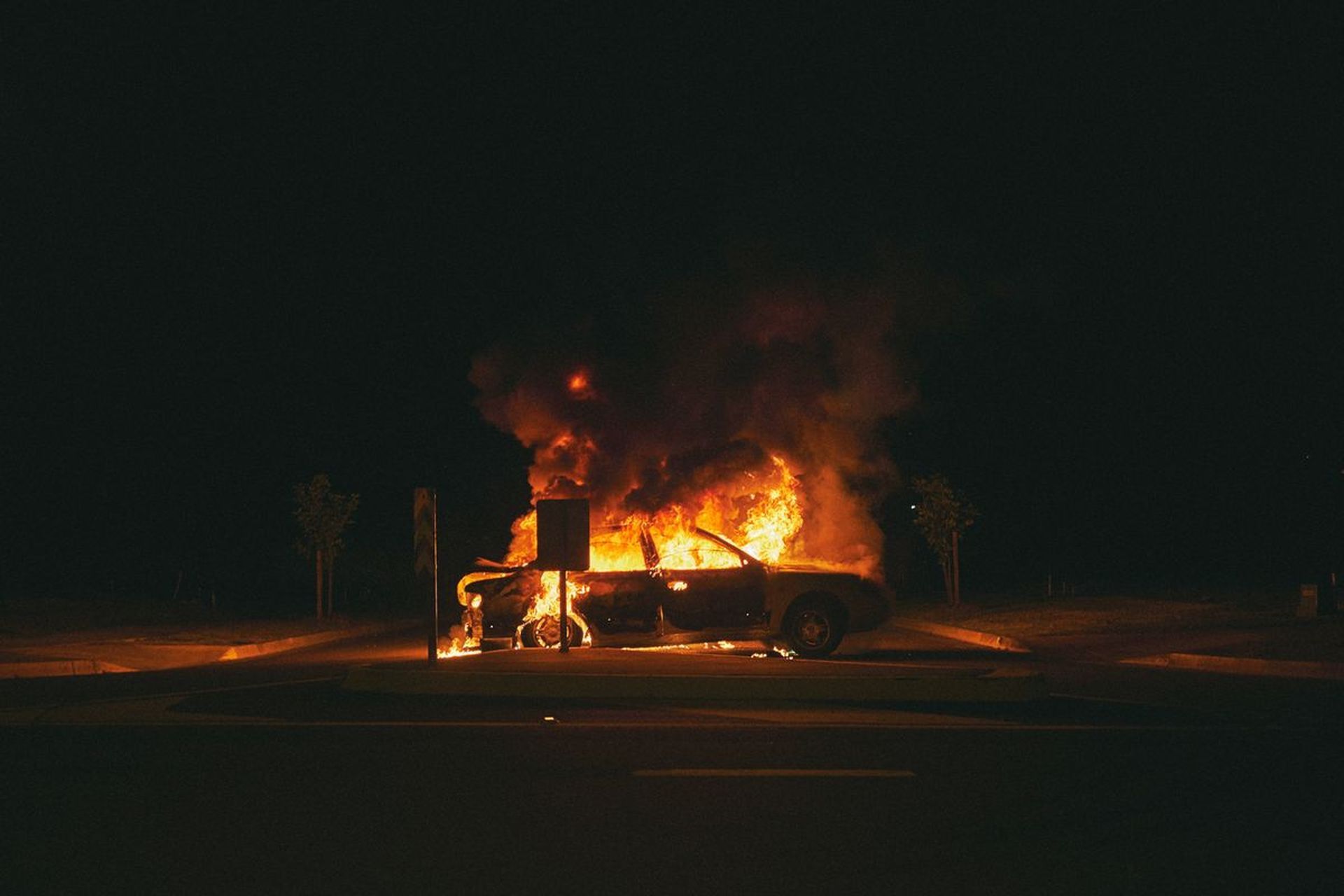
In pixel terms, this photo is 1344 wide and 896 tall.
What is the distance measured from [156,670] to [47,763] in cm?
917

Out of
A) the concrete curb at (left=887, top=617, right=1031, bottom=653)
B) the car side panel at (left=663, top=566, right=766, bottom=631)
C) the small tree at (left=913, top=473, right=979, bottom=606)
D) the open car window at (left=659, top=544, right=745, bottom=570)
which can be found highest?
the small tree at (left=913, top=473, right=979, bottom=606)

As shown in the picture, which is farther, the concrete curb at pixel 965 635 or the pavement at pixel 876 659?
the concrete curb at pixel 965 635

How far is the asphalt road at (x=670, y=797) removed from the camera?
670cm

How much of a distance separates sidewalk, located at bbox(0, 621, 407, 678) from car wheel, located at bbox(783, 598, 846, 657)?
9056mm

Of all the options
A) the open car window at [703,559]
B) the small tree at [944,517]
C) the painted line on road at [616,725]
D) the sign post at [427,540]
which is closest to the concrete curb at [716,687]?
the sign post at [427,540]

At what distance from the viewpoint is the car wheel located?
17.1 m

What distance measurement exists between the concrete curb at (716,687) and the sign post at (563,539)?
2089mm

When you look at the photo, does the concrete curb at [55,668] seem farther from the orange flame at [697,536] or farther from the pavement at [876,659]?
the orange flame at [697,536]

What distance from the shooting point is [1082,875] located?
658 centimetres

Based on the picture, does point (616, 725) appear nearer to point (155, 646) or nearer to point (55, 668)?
point (55, 668)

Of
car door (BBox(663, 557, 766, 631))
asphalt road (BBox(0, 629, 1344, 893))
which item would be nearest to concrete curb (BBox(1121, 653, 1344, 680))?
asphalt road (BBox(0, 629, 1344, 893))

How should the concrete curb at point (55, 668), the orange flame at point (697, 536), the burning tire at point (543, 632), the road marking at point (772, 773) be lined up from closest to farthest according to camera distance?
1. the road marking at point (772, 773)
2. the burning tire at point (543, 632)
3. the orange flame at point (697, 536)
4. the concrete curb at point (55, 668)

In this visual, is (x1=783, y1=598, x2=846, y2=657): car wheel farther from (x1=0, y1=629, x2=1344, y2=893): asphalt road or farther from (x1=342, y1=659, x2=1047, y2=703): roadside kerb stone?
(x1=0, y1=629, x2=1344, y2=893): asphalt road

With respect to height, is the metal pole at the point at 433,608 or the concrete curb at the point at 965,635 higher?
the metal pole at the point at 433,608
